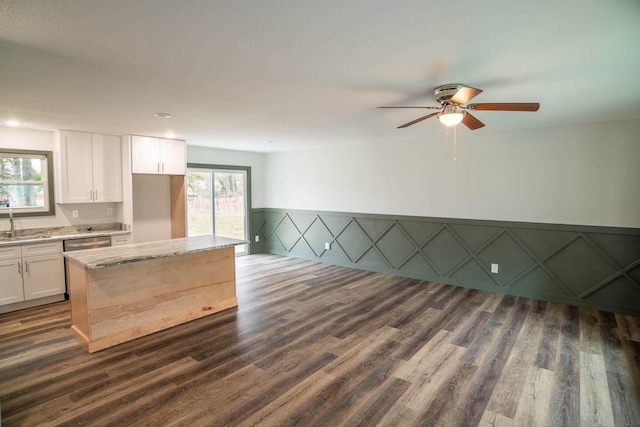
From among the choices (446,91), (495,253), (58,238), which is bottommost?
(495,253)

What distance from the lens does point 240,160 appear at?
7488 millimetres

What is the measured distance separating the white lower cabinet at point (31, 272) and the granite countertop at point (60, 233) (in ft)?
0.25

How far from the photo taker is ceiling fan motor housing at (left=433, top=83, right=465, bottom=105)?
2723mm

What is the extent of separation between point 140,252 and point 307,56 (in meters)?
2.64

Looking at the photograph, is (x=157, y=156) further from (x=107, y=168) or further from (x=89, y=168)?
(x=89, y=168)

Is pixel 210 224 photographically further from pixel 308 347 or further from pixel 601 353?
pixel 601 353

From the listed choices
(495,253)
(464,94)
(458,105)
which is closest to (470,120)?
(458,105)

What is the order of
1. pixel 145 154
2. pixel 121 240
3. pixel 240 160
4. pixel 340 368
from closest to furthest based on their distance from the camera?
pixel 340 368 → pixel 121 240 → pixel 145 154 → pixel 240 160

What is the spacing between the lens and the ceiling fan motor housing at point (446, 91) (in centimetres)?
272

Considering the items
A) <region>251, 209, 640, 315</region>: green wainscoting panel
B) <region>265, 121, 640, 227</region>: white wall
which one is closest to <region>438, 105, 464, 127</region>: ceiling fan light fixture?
<region>265, 121, 640, 227</region>: white wall

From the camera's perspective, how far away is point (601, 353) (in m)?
3.20

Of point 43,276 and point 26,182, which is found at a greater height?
point 26,182

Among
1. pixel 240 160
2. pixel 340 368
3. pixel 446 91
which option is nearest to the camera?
pixel 446 91

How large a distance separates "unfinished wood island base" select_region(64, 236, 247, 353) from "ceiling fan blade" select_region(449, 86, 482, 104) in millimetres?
2950
